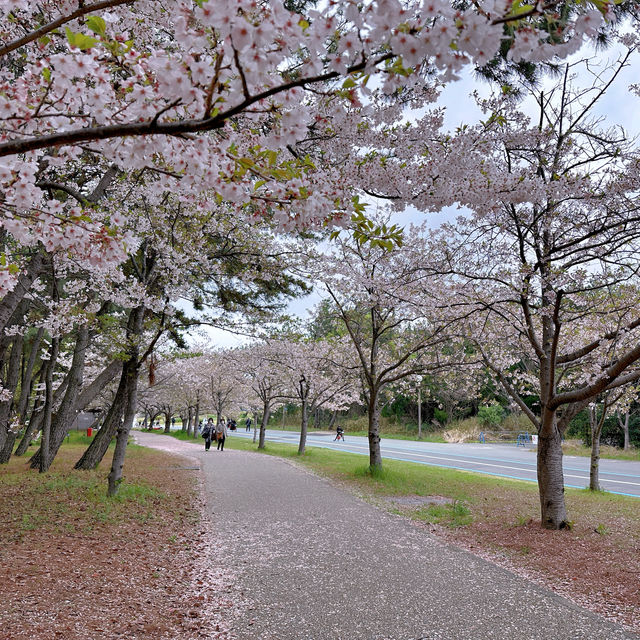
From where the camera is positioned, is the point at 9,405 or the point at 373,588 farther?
the point at 9,405

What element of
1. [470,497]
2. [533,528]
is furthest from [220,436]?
[533,528]

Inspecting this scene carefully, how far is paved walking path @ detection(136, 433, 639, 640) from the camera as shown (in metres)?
3.43

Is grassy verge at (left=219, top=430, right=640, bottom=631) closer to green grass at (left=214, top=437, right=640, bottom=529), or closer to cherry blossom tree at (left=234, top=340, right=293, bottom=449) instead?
green grass at (left=214, top=437, right=640, bottom=529)

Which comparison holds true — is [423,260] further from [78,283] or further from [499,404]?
[499,404]

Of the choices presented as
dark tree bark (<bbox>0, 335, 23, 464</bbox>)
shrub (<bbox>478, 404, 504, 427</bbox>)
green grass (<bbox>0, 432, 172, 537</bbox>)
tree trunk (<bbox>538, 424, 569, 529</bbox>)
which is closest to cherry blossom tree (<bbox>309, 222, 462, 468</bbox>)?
tree trunk (<bbox>538, 424, 569, 529</bbox>)

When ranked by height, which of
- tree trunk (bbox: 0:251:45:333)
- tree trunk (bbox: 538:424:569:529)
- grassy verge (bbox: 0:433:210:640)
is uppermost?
tree trunk (bbox: 0:251:45:333)

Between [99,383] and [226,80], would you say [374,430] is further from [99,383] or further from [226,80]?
[226,80]

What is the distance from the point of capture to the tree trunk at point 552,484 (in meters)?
6.52

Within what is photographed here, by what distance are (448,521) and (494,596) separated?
130 inches

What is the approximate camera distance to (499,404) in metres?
35.7

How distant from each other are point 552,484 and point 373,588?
3.79 m

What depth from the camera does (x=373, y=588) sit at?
4211 mm

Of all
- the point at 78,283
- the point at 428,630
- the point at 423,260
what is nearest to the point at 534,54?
the point at 428,630

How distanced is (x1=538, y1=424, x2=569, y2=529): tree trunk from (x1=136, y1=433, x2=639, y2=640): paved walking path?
1.89 m
